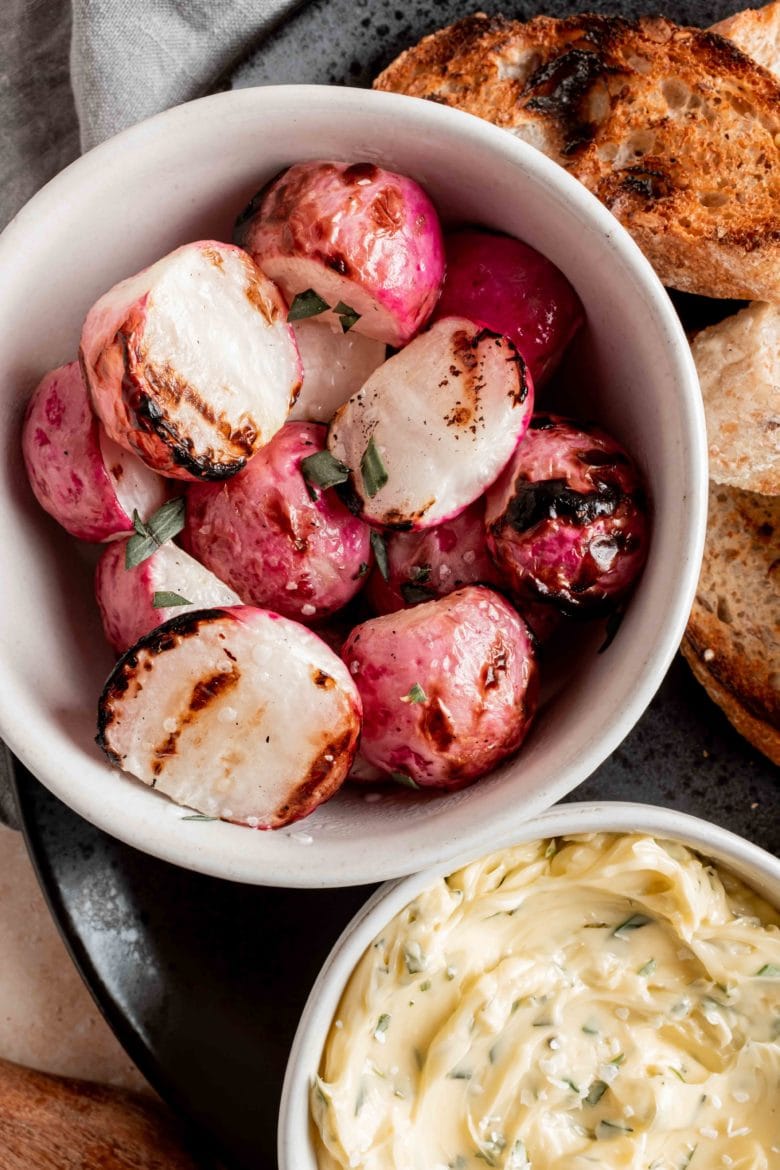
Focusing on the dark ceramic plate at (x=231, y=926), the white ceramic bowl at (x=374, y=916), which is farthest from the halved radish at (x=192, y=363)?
the dark ceramic plate at (x=231, y=926)

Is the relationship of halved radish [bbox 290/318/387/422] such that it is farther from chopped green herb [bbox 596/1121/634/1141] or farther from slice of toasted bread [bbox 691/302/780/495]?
chopped green herb [bbox 596/1121/634/1141]

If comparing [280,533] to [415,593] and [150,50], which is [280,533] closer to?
[415,593]

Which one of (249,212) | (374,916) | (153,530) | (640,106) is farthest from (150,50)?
(374,916)

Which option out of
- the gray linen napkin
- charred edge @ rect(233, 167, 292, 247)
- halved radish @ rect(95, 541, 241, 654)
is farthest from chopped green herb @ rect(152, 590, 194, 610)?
the gray linen napkin

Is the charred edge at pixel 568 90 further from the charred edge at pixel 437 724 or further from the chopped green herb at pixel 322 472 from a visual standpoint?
the charred edge at pixel 437 724

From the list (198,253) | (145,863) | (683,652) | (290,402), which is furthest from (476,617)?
(145,863)

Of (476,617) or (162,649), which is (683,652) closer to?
(476,617)
